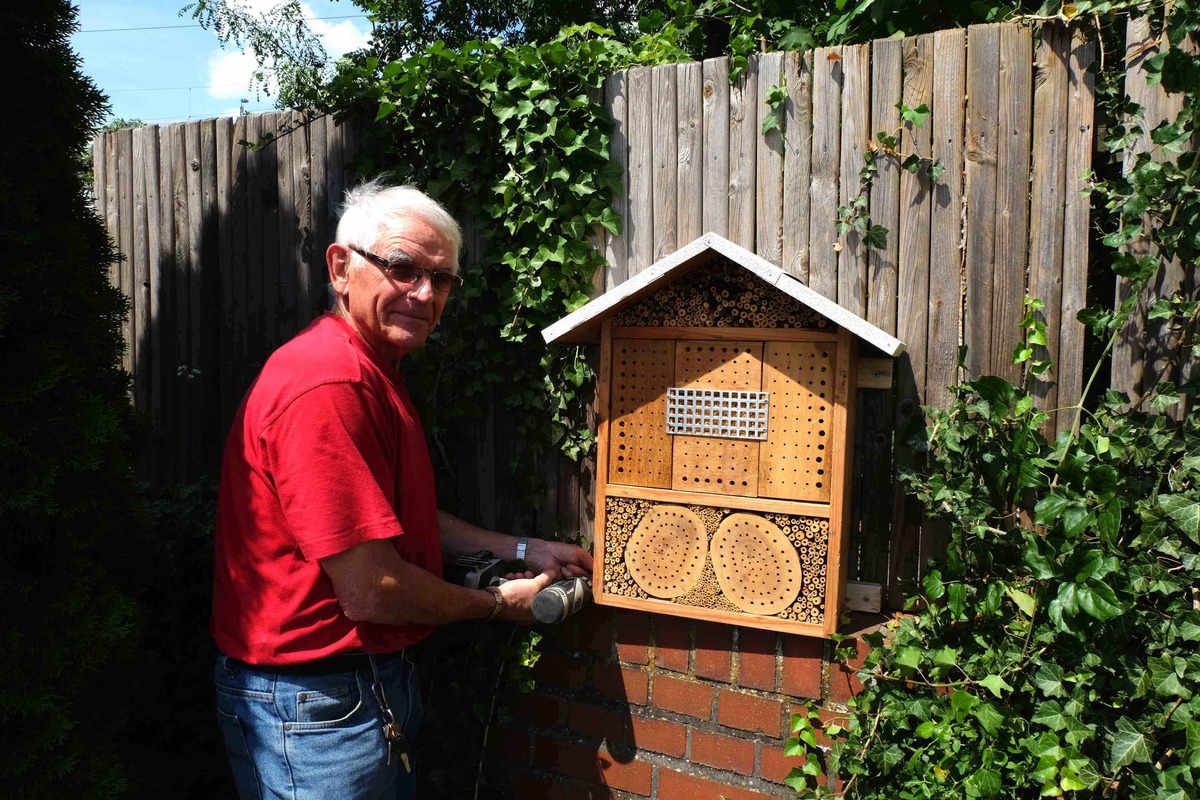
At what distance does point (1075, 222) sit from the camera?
222cm

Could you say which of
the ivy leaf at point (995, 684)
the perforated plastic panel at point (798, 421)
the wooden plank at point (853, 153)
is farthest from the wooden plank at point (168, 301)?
the ivy leaf at point (995, 684)

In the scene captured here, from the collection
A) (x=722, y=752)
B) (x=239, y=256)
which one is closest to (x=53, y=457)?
(x=239, y=256)

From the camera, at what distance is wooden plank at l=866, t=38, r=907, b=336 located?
2.40 metres

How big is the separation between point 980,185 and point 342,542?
1867 mm

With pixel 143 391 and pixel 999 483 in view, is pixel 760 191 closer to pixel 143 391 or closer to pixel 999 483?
pixel 999 483

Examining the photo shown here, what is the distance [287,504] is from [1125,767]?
2.05 meters

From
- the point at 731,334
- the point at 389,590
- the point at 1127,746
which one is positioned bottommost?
the point at 1127,746

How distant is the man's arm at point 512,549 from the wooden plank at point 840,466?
810 mm

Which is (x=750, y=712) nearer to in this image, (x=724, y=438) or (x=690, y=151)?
(x=724, y=438)

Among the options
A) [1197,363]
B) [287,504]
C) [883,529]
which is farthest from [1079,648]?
[287,504]

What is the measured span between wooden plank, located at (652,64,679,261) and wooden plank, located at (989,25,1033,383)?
3.01 ft

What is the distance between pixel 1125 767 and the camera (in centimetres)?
203

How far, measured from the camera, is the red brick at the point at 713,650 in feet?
8.69

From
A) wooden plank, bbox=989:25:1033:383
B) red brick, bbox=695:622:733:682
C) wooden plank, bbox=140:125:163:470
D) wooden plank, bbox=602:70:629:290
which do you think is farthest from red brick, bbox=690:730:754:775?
wooden plank, bbox=140:125:163:470
